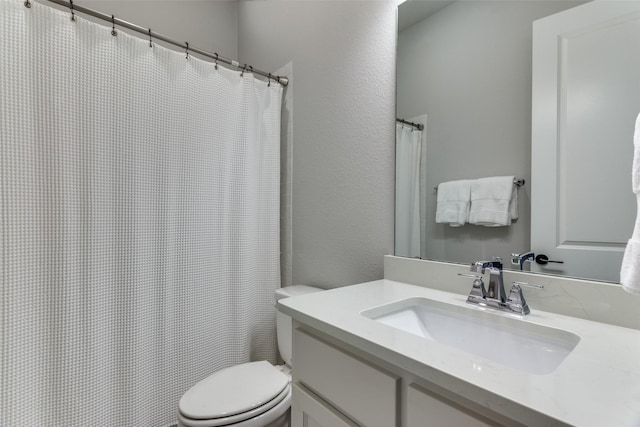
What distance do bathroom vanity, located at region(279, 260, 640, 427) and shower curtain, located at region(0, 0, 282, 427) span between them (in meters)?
0.81

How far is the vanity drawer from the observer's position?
582 mm

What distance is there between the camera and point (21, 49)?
3.48ft

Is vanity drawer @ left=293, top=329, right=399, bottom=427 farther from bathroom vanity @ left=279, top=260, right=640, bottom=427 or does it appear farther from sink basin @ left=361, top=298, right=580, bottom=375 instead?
sink basin @ left=361, top=298, right=580, bottom=375

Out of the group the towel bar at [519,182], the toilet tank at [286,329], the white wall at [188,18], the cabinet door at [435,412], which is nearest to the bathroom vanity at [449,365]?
the cabinet door at [435,412]

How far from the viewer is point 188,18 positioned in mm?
2084

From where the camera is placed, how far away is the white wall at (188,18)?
6.04ft

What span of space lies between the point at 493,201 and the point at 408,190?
1.04ft

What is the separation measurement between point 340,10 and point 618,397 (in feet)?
5.39

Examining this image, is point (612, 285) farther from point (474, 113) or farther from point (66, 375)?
point (66, 375)

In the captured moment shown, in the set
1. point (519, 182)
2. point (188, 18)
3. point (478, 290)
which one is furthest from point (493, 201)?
point (188, 18)

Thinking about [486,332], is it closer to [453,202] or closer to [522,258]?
[522,258]

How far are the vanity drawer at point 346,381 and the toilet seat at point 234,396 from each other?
0.36 m

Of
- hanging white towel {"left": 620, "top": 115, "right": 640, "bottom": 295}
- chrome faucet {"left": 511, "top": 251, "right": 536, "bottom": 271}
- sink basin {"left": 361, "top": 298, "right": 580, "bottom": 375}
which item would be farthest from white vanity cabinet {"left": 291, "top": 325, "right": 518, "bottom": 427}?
chrome faucet {"left": 511, "top": 251, "right": 536, "bottom": 271}

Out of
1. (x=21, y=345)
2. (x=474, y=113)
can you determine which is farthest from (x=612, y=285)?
(x=21, y=345)
